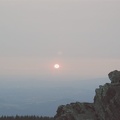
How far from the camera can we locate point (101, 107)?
48.3m

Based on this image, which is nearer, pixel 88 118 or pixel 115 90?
pixel 115 90

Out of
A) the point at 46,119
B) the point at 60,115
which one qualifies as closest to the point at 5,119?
the point at 46,119

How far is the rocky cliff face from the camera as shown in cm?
4556

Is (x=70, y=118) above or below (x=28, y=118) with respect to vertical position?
below

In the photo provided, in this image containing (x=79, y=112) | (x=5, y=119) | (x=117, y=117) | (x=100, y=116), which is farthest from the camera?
(x=5, y=119)

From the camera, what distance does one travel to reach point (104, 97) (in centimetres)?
4734

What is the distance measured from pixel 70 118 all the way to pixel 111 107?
7464 mm

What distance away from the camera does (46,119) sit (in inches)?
7274

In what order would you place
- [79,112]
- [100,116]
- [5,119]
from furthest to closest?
[5,119] < [79,112] < [100,116]

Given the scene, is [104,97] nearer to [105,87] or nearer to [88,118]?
[105,87]

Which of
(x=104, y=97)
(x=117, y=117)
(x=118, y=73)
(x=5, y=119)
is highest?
(x=5, y=119)

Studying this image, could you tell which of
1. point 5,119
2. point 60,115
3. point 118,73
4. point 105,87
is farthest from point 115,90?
point 5,119

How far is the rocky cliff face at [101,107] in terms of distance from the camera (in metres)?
45.6

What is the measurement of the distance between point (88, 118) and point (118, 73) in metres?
8.53
